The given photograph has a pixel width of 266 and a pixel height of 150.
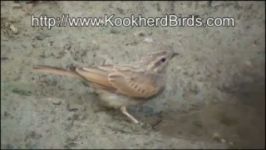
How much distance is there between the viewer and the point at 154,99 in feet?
9.43

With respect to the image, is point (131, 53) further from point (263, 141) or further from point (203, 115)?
point (263, 141)

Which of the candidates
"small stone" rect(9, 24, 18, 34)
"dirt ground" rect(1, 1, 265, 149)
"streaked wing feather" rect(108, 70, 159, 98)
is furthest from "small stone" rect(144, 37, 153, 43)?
"small stone" rect(9, 24, 18, 34)

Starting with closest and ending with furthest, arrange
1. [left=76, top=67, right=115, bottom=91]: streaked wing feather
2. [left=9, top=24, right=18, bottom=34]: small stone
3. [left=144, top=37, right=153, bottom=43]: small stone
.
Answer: [left=76, top=67, right=115, bottom=91]: streaked wing feather
[left=144, top=37, right=153, bottom=43]: small stone
[left=9, top=24, right=18, bottom=34]: small stone

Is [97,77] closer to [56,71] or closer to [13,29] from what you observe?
[56,71]

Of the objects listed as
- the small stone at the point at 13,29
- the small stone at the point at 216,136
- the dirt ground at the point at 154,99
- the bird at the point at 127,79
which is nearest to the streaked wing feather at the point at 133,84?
the bird at the point at 127,79

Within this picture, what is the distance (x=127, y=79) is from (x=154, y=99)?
17cm

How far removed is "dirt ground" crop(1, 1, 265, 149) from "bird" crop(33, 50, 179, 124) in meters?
0.08

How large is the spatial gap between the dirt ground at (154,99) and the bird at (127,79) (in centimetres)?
8

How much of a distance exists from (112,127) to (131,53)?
0.35 meters

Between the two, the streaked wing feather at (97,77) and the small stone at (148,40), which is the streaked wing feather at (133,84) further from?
the small stone at (148,40)

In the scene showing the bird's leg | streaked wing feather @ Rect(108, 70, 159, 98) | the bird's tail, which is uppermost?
the bird's tail

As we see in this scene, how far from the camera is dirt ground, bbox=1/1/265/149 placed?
278 cm

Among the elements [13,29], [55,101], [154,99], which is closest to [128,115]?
[154,99]

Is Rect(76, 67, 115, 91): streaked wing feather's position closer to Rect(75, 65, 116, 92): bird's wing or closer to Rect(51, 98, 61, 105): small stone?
Rect(75, 65, 116, 92): bird's wing
